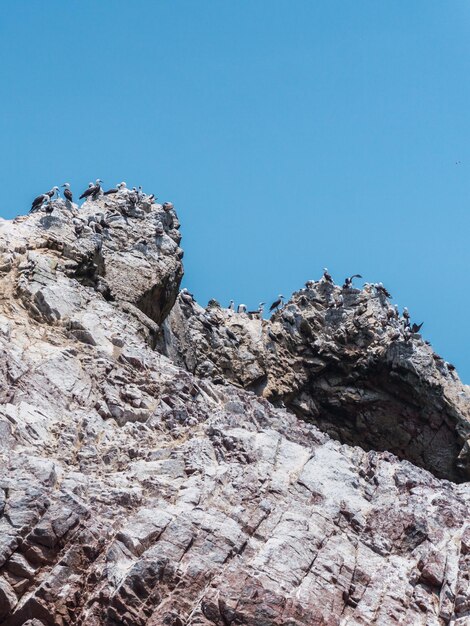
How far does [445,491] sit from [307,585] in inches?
301

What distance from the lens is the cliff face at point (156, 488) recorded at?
22.8 metres

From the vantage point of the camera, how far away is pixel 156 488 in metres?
26.1

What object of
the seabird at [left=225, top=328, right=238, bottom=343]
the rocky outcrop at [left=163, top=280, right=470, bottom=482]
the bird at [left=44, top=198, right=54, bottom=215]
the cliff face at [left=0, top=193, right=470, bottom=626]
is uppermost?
the rocky outcrop at [left=163, top=280, right=470, bottom=482]

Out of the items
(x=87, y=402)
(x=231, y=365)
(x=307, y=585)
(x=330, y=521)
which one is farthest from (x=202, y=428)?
(x=231, y=365)

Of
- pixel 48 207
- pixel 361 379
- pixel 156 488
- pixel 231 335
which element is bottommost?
pixel 156 488

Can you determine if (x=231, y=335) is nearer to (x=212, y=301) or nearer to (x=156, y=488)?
(x=212, y=301)

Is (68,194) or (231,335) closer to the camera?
(68,194)

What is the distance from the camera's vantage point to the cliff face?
74.8 feet

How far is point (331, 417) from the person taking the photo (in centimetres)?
5453

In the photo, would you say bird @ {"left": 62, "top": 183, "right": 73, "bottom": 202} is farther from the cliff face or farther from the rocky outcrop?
the rocky outcrop

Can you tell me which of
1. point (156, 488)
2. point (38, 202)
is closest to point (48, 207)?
point (38, 202)

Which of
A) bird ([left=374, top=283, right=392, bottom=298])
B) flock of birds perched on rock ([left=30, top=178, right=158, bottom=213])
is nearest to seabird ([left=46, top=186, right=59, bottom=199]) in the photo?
flock of birds perched on rock ([left=30, top=178, right=158, bottom=213])

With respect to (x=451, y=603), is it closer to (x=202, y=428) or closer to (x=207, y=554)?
(x=207, y=554)

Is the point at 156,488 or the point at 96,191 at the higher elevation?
the point at 96,191
